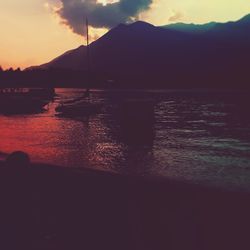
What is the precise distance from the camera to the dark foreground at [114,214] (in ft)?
33.1

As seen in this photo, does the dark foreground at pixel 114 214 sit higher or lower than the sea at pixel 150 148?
higher

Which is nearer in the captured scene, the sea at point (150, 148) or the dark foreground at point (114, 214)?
the dark foreground at point (114, 214)

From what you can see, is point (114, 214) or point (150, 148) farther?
point (150, 148)

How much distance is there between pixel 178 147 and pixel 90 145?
9295mm

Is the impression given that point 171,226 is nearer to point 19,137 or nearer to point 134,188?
point 134,188

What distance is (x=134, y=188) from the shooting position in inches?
552

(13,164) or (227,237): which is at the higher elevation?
(13,164)

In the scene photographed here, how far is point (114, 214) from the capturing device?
11.9 metres

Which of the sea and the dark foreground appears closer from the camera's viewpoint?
the dark foreground

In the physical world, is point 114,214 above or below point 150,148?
above

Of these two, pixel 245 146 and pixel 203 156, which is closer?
pixel 203 156

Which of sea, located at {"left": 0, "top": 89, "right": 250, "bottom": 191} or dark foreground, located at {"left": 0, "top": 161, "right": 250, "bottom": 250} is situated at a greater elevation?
dark foreground, located at {"left": 0, "top": 161, "right": 250, "bottom": 250}

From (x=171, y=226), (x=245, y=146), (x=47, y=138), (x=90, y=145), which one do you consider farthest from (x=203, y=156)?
(x=171, y=226)

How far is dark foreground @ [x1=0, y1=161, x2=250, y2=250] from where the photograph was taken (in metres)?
10.1
